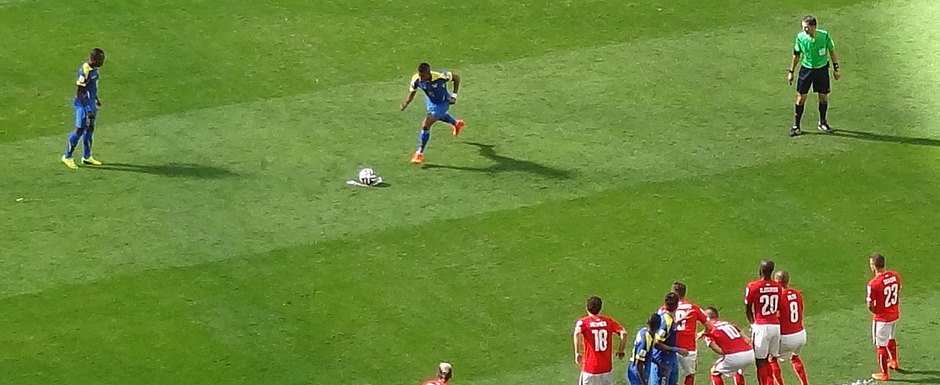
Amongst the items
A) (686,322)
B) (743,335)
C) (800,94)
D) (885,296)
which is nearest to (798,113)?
(800,94)

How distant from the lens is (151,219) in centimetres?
2262

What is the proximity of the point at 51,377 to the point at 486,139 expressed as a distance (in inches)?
323

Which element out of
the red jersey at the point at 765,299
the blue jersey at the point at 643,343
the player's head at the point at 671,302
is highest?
the red jersey at the point at 765,299

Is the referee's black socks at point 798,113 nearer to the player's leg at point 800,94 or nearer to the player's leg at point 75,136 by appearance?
the player's leg at point 800,94

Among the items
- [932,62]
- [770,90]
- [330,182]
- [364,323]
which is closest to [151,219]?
[330,182]

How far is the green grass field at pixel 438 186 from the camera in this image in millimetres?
20016

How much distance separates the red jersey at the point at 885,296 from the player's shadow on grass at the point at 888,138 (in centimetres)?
651

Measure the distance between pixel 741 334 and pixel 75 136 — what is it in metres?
10.5

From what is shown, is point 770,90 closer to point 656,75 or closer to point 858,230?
point 656,75

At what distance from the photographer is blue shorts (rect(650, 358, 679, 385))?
17.7 metres

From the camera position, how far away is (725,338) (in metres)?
18.0

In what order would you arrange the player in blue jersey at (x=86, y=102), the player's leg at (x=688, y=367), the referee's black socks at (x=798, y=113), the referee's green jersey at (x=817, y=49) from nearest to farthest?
the player's leg at (x=688, y=367)
the player in blue jersey at (x=86, y=102)
the referee's green jersey at (x=817, y=49)
the referee's black socks at (x=798, y=113)

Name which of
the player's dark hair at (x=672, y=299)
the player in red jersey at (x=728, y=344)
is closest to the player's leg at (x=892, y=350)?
the player in red jersey at (x=728, y=344)

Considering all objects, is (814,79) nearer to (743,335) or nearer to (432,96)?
(432,96)
